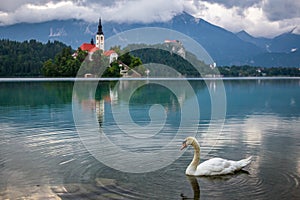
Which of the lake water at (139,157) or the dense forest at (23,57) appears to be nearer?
the lake water at (139,157)

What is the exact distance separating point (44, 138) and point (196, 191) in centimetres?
913

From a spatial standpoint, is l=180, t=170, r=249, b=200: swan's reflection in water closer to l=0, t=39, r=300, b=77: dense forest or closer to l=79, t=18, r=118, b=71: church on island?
l=0, t=39, r=300, b=77: dense forest

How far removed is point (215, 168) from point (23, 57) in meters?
157

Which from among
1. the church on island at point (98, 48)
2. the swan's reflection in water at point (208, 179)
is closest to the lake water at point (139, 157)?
the swan's reflection in water at point (208, 179)

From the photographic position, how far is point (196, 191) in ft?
33.3

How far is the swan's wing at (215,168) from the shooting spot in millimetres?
11375

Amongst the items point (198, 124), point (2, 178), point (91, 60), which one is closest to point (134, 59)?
point (91, 60)

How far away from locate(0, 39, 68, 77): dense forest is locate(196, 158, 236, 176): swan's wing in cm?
13439

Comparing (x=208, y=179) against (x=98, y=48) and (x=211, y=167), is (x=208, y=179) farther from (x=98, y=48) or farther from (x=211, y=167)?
(x=98, y=48)

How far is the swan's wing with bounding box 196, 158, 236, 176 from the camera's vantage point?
37.3 feet

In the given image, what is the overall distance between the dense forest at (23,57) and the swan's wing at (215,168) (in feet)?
441

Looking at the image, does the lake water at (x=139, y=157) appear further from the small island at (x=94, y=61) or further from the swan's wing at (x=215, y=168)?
the small island at (x=94, y=61)

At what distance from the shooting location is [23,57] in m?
158

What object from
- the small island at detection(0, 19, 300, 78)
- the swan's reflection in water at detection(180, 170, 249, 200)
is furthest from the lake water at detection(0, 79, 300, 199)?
the small island at detection(0, 19, 300, 78)
